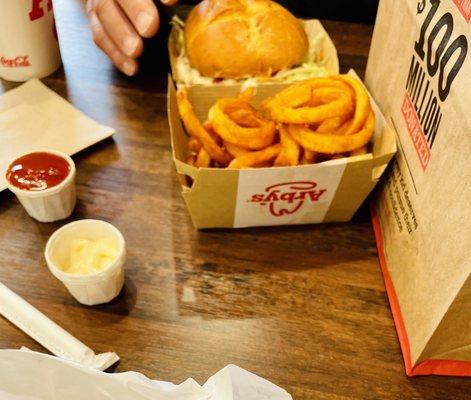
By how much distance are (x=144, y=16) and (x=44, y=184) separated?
0.60m

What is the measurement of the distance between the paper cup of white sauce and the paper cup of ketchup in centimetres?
13

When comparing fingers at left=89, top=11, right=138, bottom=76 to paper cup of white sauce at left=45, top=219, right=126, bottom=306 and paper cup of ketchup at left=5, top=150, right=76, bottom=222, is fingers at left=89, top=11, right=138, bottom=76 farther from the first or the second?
paper cup of white sauce at left=45, top=219, right=126, bottom=306

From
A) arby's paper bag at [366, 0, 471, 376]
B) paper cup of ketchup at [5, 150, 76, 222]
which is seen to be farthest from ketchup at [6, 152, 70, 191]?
arby's paper bag at [366, 0, 471, 376]

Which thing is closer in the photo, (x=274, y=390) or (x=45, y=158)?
(x=274, y=390)

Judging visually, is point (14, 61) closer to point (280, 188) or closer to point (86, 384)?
point (280, 188)

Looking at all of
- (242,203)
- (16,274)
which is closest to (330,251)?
(242,203)

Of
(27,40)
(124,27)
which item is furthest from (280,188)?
(27,40)

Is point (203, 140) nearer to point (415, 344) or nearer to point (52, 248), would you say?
point (52, 248)

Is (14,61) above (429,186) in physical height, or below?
below

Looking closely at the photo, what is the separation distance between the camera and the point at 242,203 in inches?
39.8

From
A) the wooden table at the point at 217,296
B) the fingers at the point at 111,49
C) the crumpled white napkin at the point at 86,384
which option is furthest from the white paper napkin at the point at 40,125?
the crumpled white napkin at the point at 86,384

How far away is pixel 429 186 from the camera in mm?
836

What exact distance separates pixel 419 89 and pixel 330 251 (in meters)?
0.37

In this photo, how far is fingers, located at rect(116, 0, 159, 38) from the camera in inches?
54.9
